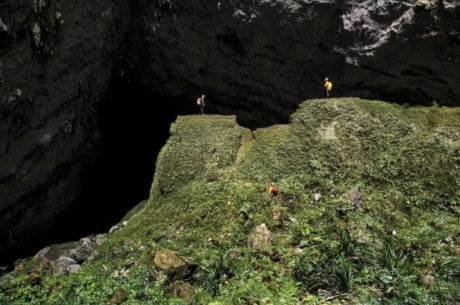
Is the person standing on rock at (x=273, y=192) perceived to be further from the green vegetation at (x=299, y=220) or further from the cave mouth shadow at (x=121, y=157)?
the cave mouth shadow at (x=121, y=157)

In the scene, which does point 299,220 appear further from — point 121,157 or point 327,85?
point 121,157

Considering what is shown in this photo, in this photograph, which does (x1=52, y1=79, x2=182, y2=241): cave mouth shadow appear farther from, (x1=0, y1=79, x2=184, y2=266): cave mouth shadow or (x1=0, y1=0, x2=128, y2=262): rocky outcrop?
(x1=0, y1=0, x2=128, y2=262): rocky outcrop

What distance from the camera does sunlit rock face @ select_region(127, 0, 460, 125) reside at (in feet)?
41.6

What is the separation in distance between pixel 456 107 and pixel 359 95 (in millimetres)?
3272

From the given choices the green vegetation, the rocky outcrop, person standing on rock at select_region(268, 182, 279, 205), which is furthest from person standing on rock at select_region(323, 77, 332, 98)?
the rocky outcrop

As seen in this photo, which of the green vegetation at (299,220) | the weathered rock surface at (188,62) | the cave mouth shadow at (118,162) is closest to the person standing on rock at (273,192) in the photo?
the green vegetation at (299,220)

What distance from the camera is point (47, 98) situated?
1340cm

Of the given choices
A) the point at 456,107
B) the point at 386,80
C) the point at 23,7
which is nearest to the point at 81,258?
the point at 23,7

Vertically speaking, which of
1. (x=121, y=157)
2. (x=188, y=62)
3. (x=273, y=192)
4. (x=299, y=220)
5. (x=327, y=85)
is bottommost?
(x=299, y=220)

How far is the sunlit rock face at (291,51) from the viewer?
1269cm

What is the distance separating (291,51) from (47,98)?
8.97 meters

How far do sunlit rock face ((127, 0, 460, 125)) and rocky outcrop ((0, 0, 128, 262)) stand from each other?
235 centimetres

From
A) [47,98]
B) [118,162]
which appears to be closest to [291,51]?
[47,98]

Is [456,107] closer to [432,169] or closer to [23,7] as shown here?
[432,169]
